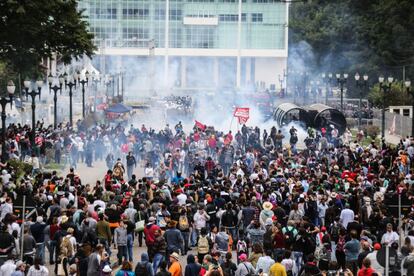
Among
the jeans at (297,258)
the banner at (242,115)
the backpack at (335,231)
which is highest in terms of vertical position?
the banner at (242,115)

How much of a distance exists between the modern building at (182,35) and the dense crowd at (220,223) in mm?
108615

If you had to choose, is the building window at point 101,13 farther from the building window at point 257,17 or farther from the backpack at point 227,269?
the backpack at point 227,269

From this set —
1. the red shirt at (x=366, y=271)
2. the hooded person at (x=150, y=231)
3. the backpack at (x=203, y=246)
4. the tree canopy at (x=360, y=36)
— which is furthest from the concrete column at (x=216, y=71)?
the red shirt at (x=366, y=271)

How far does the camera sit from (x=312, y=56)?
418 feet

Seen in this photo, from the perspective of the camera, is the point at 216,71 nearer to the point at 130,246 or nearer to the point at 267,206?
the point at 267,206

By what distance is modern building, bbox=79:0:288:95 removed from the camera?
494 ft

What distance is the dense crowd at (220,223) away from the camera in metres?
22.9

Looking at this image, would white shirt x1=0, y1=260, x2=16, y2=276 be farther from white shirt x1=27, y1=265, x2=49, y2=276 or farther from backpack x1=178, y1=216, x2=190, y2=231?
backpack x1=178, y1=216, x2=190, y2=231

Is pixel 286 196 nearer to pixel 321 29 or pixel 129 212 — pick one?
pixel 129 212

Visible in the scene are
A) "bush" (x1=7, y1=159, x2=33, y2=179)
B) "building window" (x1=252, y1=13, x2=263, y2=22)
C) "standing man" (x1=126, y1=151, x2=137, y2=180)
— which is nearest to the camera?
"bush" (x1=7, y1=159, x2=33, y2=179)

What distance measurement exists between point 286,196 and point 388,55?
6640 centimetres

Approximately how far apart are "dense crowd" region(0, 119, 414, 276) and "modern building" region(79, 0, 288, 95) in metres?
109

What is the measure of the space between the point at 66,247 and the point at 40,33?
25182 millimetres

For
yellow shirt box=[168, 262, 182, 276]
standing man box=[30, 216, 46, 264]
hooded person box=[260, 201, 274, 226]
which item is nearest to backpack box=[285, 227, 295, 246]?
hooded person box=[260, 201, 274, 226]
